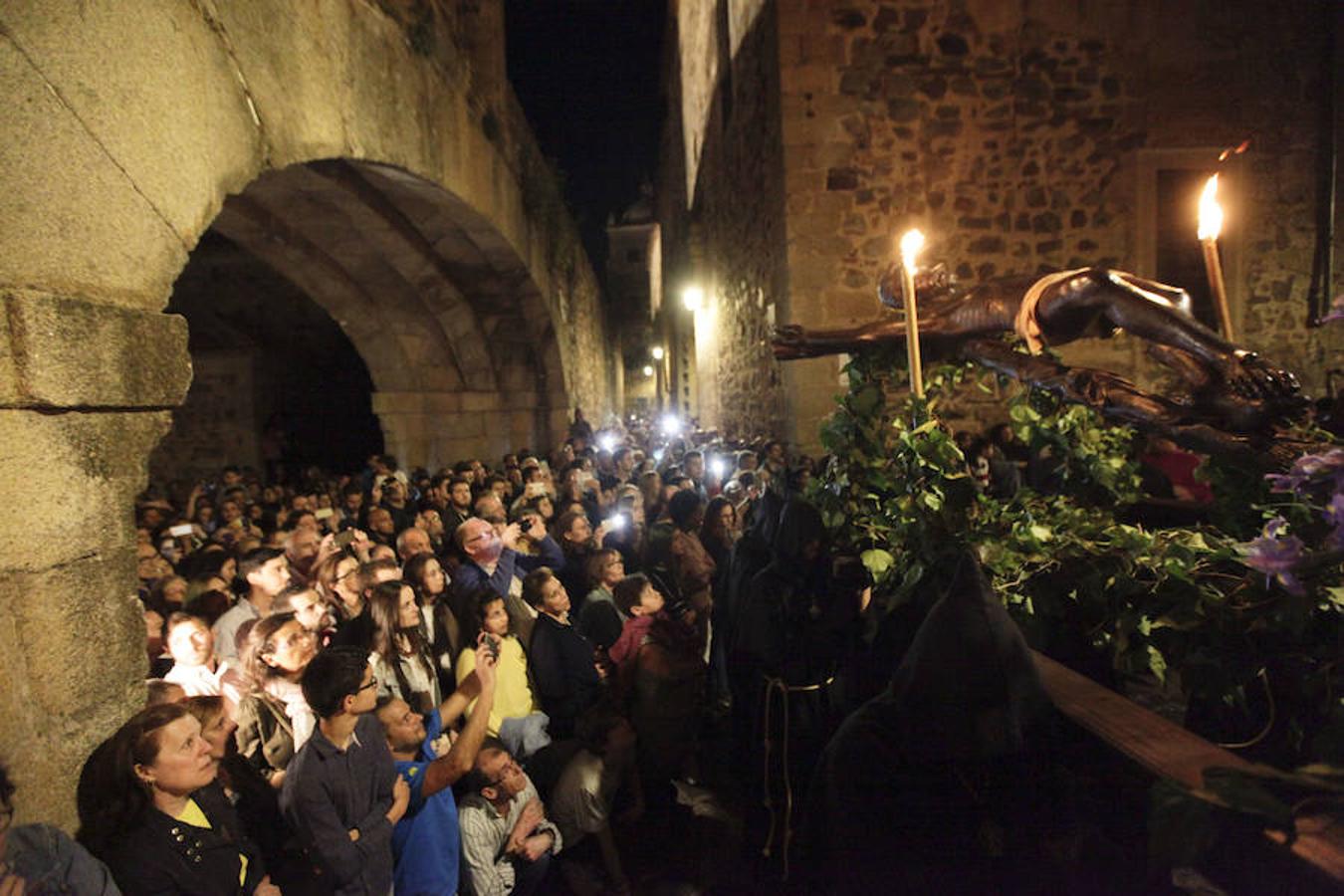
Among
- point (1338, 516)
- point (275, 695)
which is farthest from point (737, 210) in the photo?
point (1338, 516)

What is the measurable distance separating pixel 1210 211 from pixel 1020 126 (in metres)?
6.51

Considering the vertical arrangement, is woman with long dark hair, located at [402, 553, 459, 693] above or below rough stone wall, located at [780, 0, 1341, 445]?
below

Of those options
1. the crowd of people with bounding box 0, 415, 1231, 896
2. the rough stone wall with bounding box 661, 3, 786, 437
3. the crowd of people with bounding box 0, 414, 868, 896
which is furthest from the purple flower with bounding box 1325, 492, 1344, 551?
the rough stone wall with bounding box 661, 3, 786, 437

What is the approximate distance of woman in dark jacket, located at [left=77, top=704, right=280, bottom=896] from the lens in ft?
6.23

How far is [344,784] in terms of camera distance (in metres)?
2.32

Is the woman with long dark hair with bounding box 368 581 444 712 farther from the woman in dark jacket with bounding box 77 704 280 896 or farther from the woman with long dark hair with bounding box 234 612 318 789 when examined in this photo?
the woman in dark jacket with bounding box 77 704 280 896

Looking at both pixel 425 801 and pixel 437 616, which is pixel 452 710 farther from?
pixel 437 616

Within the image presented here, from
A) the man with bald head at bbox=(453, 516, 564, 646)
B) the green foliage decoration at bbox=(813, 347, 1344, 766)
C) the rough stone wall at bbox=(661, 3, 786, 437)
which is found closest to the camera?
the green foliage decoration at bbox=(813, 347, 1344, 766)

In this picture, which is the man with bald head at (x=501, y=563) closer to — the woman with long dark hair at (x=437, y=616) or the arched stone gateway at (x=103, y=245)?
the woman with long dark hair at (x=437, y=616)

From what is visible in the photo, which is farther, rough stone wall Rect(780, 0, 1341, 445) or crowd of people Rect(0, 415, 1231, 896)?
rough stone wall Rect(780, 0, 1341, 445)

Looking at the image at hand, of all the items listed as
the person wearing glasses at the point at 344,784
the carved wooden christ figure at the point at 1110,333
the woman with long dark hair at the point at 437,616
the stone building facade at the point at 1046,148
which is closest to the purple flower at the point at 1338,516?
the carved wooden christ figure at the point at 1110,333

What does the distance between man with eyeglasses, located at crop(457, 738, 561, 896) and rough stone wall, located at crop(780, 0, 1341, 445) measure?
5.09 metres

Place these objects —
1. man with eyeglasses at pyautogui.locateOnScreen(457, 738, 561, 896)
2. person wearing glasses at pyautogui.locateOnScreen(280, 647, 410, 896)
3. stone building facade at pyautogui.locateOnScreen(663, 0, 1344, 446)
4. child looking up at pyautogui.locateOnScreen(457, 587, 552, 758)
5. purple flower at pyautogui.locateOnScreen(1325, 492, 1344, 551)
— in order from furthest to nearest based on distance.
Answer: stone building facade at pyautogui.locateOnScreen(663, 0, 1344, 446) < child looking up at pyautogui.locateOnScreen(457, 587, 552, 758) < man with eyeglasses at pyautogui.locateOnScreen(457, 738, 561, 896) < person wearing glasses at pyautogui.locateOnScreen(280, 647, 410, 896) < purple flower at pyautogui.locateOnScreen(1325, 492, 1344, 551)

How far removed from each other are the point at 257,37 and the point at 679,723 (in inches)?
147
